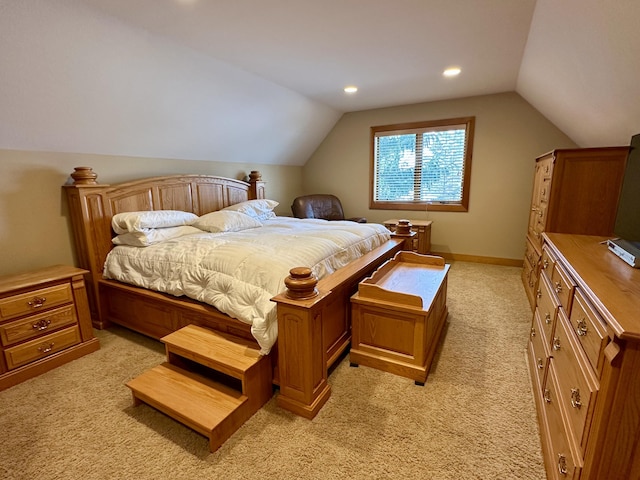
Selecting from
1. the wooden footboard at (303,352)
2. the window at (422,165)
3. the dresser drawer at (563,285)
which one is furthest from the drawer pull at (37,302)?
the window at (422,165)

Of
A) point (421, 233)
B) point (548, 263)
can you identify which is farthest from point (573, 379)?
point (421, 233)

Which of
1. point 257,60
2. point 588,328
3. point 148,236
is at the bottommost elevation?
point 588,328

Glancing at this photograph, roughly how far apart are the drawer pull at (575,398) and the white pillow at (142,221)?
116 inches

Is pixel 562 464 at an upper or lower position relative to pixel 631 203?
lower

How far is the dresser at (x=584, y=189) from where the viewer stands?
2.49 m

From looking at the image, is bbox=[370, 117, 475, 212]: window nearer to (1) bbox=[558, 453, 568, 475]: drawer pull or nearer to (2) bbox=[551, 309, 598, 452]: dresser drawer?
(2) bbox=[551, 309, 598, 452]: dresser drawer

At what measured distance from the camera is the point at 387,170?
526 cm

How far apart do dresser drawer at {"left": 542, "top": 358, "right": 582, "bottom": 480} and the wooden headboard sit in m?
3.31

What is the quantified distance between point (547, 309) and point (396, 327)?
2.85 ft

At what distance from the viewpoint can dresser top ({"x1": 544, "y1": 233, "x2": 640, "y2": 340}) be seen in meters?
0.93

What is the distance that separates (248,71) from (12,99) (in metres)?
1.92

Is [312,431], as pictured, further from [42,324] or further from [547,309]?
[42,324]

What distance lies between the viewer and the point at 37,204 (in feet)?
8.25

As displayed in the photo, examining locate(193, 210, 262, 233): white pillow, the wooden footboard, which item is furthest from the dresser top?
locate(193, 210, 262, 233): white pillow
